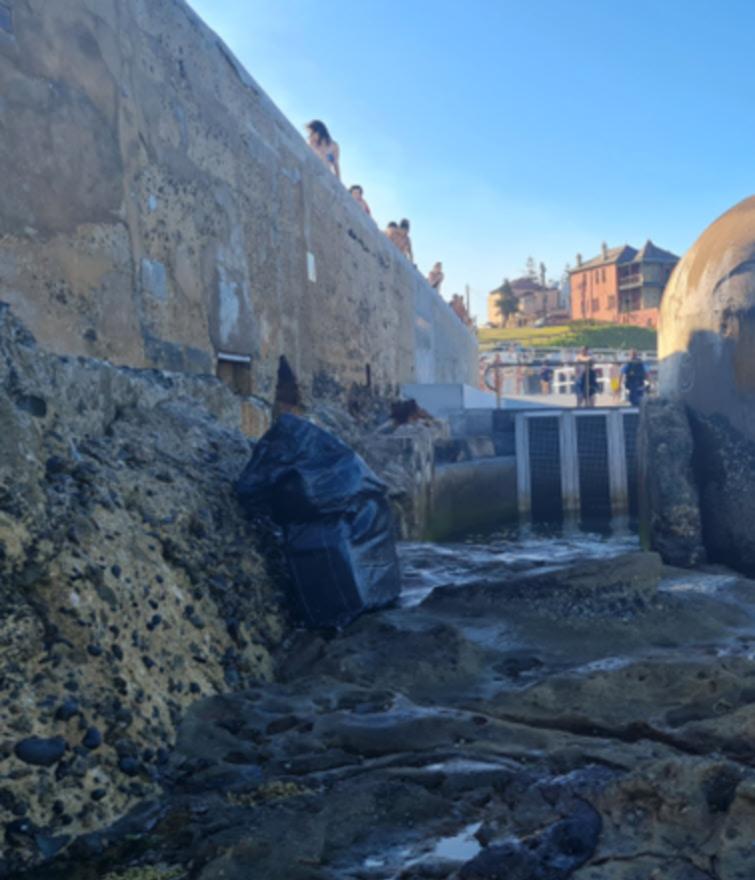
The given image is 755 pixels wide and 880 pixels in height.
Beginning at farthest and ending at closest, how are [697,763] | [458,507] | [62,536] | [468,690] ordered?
[458,507] → [468,690] → [62,536] → [697,763]

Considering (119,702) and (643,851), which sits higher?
(119,702)

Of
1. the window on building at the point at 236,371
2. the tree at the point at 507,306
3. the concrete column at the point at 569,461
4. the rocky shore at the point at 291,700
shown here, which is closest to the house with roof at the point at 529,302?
the tree at the point at 507,306

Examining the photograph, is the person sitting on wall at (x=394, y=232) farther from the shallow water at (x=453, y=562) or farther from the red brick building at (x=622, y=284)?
the red brick building at (x=622, y=284)

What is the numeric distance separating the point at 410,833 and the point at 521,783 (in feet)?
1.09

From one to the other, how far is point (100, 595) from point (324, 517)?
47.3 inches

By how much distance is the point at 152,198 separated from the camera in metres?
Answer: 6.24

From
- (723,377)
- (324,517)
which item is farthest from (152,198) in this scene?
(723,377)

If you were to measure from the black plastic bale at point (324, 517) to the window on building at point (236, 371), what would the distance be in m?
3.69

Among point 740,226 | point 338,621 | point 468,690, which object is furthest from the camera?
point 740,226

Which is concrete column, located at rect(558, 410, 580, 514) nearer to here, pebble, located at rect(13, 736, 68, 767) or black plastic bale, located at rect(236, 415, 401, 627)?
black plastic bale, located at rect(236, 415, 401, 627)

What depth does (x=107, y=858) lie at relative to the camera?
6.22 feet

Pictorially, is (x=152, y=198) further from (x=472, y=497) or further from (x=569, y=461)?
(x=569, y=461)

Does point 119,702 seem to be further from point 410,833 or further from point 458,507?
point 458,507

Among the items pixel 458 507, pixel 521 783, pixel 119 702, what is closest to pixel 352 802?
pixel 521 783
